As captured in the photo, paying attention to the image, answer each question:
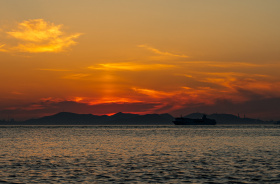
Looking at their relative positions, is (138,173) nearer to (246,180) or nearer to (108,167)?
(108,167)

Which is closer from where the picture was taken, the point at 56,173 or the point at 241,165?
the point at 56,173

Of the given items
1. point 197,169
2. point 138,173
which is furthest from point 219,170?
point 138,173

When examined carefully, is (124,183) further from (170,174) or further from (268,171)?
(268,171)

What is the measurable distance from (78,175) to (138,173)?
696 cm

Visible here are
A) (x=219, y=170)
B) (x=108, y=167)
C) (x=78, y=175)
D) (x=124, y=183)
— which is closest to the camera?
(x=124, y=183)

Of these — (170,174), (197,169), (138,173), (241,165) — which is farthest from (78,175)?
(241,165)

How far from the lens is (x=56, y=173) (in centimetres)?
4406

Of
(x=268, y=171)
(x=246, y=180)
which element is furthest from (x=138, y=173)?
(x=268, y=171)

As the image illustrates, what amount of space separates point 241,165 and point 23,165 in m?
29.9

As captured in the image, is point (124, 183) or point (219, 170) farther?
point (219, 170)

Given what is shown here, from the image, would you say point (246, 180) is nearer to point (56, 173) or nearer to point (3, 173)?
point (56, 173)

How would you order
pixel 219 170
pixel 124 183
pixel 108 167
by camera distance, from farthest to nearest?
pixel 108 167 → pixel 219 170 → pixel 124 183

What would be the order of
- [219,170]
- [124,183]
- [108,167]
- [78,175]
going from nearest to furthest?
[124,183]
[78,175]
[219,170]
[108,167]

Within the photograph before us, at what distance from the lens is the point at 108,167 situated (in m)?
49.2
